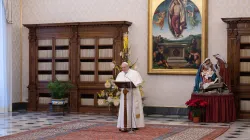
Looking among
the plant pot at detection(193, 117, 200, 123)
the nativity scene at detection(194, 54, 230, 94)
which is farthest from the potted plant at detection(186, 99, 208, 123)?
the nativity scene at detection(194, 54, 230, 94)

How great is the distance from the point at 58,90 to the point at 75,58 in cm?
142

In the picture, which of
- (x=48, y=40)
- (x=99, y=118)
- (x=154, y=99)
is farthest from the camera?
(x=48, y=40)

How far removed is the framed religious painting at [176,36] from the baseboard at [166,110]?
1185mm

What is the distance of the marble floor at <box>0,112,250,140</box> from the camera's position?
1125 cm

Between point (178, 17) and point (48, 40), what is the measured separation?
4.70 meters

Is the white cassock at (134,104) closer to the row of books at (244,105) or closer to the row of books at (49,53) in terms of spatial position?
the row of books at (244,105)

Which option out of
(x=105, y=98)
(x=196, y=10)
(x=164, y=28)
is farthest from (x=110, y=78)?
(x=196, y=10)

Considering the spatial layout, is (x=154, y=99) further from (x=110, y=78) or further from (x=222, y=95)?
(x=222, y=95)

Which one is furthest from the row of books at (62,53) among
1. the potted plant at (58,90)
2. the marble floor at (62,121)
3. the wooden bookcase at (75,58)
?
the marble floor at (62,121)

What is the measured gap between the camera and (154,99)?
15.6 m

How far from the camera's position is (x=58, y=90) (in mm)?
15477

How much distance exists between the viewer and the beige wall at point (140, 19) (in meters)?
14.8

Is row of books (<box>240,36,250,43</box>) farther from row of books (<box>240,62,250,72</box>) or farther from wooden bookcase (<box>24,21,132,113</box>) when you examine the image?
wooden bookcase (<box>24,21,132,113</box>)

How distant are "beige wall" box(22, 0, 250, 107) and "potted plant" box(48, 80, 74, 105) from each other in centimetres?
214
